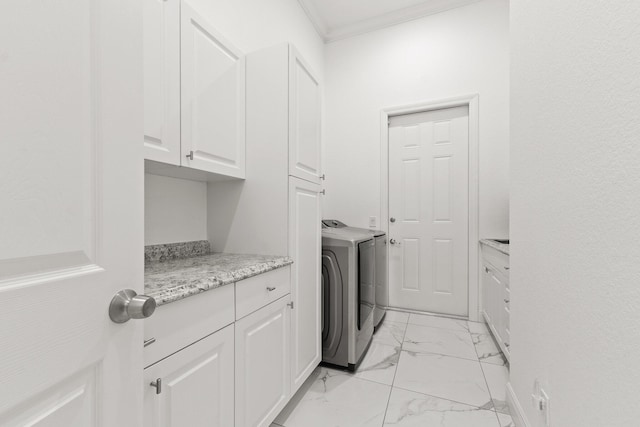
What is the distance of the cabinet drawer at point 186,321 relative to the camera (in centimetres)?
78

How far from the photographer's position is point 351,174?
3.31m

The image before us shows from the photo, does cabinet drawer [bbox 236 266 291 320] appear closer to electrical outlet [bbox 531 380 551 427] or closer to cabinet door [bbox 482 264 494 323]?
electrical outlet [bbox 531 380 551 427]

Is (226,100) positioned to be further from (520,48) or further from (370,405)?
(370,405)

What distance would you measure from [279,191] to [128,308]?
102cm

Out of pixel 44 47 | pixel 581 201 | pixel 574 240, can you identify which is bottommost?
pixel 574 240

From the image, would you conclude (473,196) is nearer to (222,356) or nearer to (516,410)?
(516,410)

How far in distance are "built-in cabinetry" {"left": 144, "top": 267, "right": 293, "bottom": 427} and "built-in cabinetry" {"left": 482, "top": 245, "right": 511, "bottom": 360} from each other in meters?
1.44

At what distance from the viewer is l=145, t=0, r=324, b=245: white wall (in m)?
1.42

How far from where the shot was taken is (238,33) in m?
1.93

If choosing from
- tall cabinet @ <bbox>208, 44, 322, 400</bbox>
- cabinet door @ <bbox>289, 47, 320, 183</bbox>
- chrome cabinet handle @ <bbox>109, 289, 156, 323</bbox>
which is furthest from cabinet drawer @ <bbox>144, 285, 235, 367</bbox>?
cabinet door @ <bbox>289, 47, 320, 183</bbox>

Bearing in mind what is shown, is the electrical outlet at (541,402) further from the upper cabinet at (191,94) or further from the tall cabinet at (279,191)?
the upper cabinet at (191,94)

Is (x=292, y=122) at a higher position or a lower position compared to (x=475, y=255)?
higher

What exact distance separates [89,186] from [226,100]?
3.66 feet

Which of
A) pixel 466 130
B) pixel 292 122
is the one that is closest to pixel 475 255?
pixel 466 130
